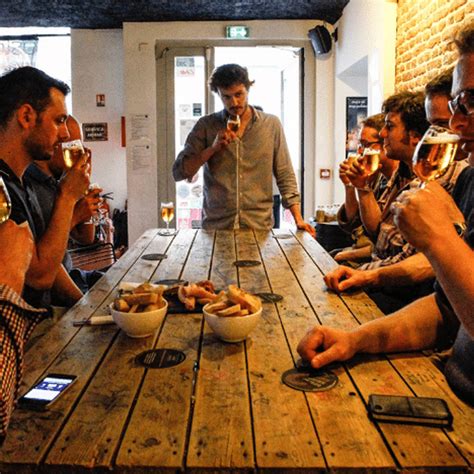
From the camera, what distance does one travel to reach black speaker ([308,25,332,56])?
630 centimetres

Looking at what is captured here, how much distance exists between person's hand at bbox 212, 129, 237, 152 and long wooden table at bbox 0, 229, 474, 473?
73.2 inches

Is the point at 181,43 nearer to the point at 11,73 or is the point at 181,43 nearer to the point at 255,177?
the point at 255,177

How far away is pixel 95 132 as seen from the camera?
23.7 feet

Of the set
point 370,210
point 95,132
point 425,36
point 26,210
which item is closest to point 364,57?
point 425,36

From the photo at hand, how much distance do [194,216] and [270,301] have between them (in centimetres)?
528

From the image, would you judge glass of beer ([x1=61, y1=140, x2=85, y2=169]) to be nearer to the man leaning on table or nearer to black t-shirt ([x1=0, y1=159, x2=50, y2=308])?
black t-shirt ([x1=0, y1=159, x2=50, y2=308])

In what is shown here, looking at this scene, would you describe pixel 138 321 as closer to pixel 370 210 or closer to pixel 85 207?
pixel 85 207

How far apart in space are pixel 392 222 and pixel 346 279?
0.67m

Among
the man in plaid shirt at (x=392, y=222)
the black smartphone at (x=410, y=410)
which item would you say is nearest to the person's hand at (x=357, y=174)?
the man in plaid shirt at (x=392, y=222)

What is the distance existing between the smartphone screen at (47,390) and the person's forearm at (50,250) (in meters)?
0.85

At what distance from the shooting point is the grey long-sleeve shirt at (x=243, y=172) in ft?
12.1

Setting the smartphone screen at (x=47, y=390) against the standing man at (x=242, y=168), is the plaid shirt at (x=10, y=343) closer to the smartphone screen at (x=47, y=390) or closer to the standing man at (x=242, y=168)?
the smartphone screen at (x=47, y=390)

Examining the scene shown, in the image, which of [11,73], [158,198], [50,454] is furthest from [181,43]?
[50,454]

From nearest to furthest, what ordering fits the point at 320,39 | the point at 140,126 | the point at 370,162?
the point at 370,162 < the point at 320,39 < the point at 140,126
